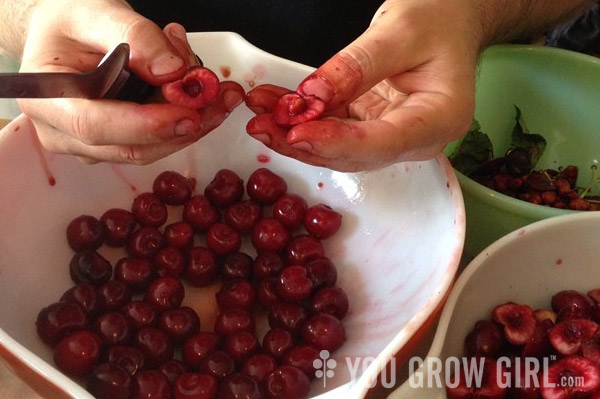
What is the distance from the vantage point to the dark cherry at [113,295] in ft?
2.53

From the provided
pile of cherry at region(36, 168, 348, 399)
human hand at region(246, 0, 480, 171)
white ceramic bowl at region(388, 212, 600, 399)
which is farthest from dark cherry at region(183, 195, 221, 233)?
white ceramic bowl at region(388, 212, 600, 399)

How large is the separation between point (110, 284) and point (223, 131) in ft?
0.86

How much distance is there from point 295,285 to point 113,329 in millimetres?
213

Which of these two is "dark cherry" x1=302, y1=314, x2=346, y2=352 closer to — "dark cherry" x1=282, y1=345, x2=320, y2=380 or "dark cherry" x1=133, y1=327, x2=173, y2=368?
"dark cherry" x1=282, y1=345, x2=320, y2=380

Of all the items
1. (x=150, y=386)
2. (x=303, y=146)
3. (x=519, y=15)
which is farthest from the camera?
(x=519, y=15)

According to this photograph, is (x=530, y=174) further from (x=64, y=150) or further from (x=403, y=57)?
(x=64, y=150)

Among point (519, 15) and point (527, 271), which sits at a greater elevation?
point (519, 15)

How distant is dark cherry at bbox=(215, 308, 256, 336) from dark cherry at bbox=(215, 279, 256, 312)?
2 centimetres

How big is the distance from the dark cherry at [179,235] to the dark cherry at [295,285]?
0.14 m

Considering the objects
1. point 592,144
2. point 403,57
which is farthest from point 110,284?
point 592,144

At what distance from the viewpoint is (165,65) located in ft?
1.94

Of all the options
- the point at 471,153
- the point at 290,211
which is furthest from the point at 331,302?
the point at 471,153

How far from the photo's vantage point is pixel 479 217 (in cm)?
85

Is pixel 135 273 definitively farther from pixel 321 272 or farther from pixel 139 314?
pixel 321 272
